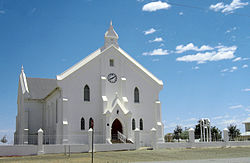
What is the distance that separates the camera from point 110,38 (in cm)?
4184

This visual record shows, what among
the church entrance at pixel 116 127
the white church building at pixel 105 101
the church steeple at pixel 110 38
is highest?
the church steeple at pixel 110 38

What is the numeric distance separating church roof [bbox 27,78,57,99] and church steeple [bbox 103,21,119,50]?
40.9 ft

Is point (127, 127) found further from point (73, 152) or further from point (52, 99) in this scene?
point (52, 99)

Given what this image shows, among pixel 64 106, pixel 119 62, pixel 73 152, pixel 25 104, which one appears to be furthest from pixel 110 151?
pixel 25 104

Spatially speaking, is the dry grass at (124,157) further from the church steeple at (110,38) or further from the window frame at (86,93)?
the church steeple at (110,38)

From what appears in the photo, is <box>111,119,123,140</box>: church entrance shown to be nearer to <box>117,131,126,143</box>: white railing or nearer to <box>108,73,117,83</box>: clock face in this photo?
<box>117,131,126,143</box>: white railing

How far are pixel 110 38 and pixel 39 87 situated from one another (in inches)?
584

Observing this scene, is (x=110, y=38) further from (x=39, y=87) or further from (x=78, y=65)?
(x=39, y=87)

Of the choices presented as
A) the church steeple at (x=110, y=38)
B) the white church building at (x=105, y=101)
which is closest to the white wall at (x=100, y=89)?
the white church building at (x=105, y=101)

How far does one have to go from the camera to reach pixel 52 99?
42.7 meters

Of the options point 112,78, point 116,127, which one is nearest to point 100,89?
point 112,78

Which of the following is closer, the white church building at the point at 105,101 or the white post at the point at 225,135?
the white church building at the point at 105,101

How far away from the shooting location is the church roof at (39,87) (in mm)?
47531

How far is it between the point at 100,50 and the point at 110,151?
12853mm
